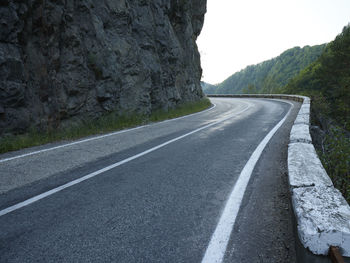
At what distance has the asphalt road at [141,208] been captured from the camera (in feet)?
7.20

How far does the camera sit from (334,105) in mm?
32500

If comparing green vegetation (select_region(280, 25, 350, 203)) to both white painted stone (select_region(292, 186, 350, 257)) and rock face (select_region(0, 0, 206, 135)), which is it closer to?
white painted stone (select_region(292, 186, 350, 257))

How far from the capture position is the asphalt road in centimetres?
219

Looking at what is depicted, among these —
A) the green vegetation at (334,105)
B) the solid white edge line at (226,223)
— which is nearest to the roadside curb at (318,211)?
the solid white edge line at (226,223)

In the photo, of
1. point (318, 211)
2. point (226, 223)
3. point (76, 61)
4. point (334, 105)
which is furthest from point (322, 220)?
point (334, 105)

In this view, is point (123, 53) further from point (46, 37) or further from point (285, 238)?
point (285, 238)

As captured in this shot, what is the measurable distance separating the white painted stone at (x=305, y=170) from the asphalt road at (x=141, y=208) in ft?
1.46

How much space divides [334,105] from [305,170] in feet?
119

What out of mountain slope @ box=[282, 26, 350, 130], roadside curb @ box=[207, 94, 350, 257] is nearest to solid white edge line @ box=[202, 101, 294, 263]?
roadside curb @ box=[207, 94, 350, 257]

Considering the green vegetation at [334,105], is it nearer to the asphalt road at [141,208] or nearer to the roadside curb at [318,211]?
the asphalt road at [141,208]

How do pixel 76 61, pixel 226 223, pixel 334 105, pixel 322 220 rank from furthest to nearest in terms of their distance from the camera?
pixel 334 105
pixel 76 61
pixel 226 223
pixel 322 220

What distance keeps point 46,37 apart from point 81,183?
785cm

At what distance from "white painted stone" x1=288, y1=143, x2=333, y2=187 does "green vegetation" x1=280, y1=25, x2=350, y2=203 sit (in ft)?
2.58

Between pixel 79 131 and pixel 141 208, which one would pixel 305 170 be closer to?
pixel 141 208
